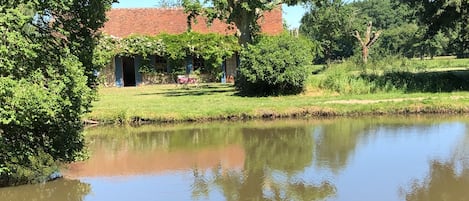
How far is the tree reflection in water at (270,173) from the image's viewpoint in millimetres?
8508

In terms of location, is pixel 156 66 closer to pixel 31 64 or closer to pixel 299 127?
pixel 299 127

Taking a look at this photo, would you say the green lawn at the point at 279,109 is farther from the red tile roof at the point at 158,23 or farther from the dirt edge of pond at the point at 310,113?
the red tile roof at the point at 158,23

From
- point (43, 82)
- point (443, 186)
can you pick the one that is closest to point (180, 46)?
point (43, 82)

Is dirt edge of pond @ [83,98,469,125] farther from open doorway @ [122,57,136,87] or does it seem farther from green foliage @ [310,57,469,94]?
open doorway @ [122,57,136,87]

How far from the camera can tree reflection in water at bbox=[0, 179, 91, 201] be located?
8664mm

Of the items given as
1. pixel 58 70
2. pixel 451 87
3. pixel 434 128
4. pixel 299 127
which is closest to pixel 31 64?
pixel 58 70

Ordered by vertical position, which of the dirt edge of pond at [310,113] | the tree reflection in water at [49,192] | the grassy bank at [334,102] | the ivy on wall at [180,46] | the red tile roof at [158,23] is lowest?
the tree reflection in water at [49,192]

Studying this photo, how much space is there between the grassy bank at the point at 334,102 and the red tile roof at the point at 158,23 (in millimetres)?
10628

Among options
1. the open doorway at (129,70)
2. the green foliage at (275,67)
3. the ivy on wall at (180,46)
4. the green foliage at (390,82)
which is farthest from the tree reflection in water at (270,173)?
the open doorway at (129,70)

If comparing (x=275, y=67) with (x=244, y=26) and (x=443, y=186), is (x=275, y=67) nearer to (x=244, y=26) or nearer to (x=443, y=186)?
(x=244, y=26)

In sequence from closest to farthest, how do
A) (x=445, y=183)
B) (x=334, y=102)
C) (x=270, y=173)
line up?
(x=445, y=183)
(x=270, y=173)
(x=334, y=102)

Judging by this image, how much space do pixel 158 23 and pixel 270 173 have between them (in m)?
26.3

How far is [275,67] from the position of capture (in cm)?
2272

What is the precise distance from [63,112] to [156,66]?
25.6 meters
